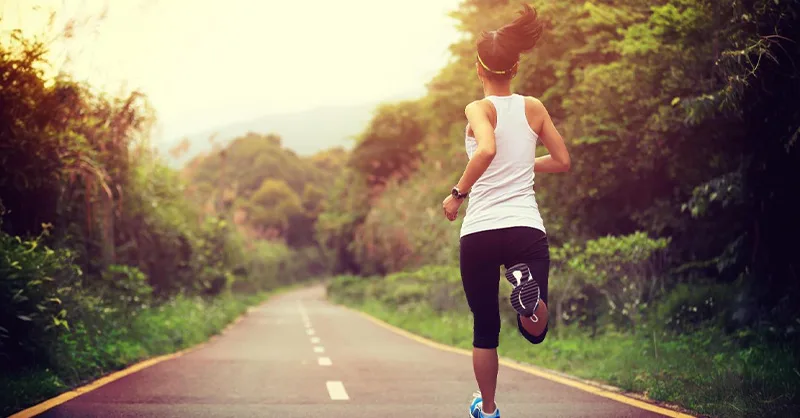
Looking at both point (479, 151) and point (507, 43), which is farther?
point (507, 43)

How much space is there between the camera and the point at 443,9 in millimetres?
18406

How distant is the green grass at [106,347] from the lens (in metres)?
6.57

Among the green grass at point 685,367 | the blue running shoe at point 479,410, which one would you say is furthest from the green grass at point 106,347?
the green grass at point 685,367

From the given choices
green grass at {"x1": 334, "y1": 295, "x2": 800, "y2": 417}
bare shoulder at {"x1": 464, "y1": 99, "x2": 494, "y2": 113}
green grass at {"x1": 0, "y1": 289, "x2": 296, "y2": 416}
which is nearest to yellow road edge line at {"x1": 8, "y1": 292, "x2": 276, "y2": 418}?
green grass at {"x1": 0, "y1": 289, "x2": 296, "y2": 416}

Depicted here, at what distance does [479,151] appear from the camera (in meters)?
3.72

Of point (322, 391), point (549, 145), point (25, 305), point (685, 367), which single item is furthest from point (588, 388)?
point (25, 305)

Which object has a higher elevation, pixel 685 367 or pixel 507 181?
pixel 507 181

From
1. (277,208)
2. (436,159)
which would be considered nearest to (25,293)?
(436,159)

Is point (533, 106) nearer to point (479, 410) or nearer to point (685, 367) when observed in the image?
point (479, 410)

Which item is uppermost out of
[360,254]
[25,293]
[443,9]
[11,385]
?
[443,9]

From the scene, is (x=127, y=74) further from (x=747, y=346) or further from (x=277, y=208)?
(x=277, y=208)

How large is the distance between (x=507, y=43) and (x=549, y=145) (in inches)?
21.9

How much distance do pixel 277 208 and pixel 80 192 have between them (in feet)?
219

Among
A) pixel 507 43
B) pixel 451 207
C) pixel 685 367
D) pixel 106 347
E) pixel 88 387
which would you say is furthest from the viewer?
pixel 106 347
